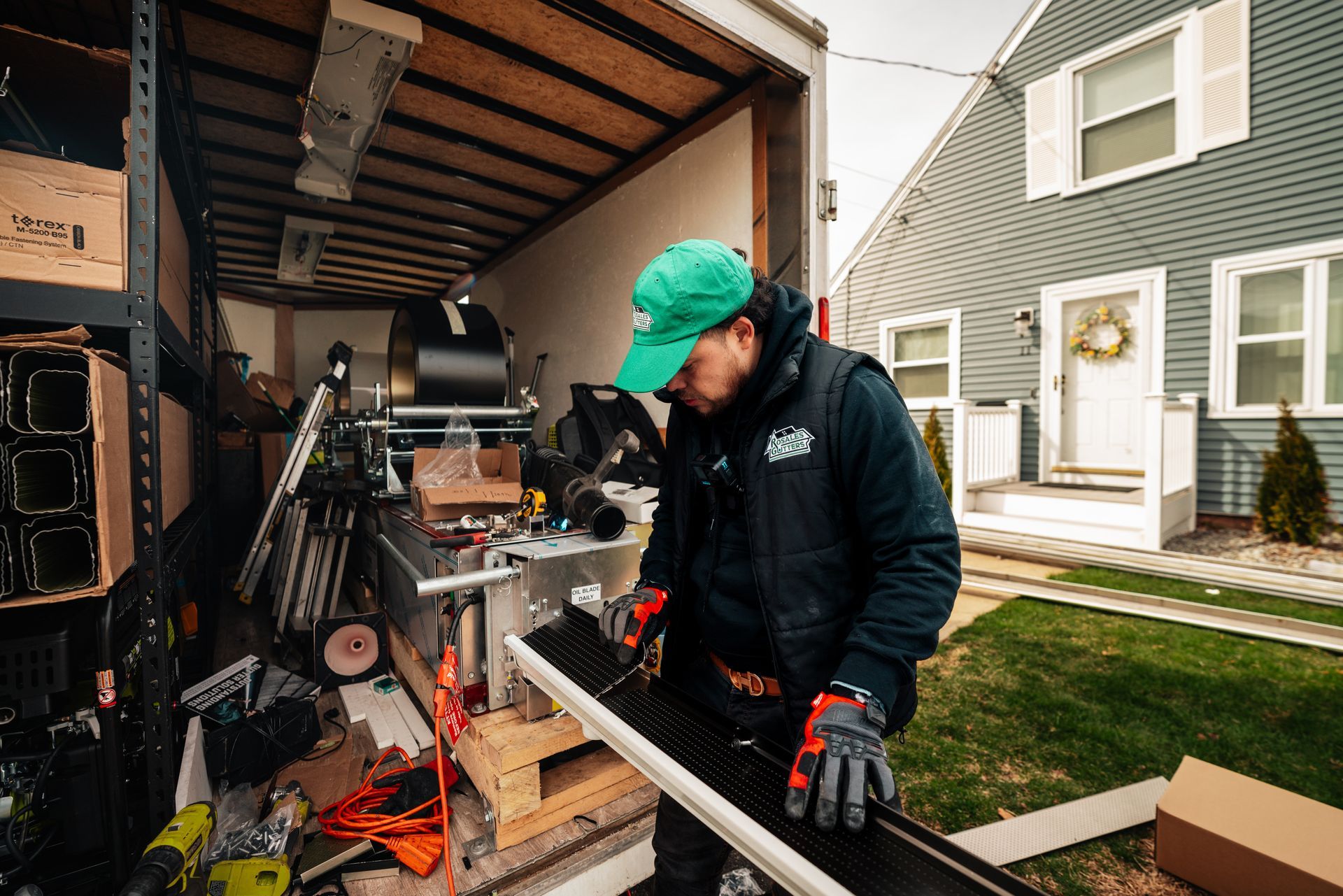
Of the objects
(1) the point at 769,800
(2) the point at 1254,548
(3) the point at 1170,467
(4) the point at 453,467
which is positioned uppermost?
(4) the point at 453,467

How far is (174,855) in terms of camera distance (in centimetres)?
140

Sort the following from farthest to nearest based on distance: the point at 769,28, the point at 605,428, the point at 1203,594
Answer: the point at 1203,594, the point at 605,428, the point at 769,28

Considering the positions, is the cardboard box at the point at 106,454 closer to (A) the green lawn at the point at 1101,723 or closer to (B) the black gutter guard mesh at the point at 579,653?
(B) the black gutter guard mesh at the point at 579,653

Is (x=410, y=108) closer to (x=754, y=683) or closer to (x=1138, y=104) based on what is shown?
(x=754, y=683)

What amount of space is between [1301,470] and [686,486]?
795cm

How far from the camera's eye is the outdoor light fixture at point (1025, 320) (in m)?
8.23

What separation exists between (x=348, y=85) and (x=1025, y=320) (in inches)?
338

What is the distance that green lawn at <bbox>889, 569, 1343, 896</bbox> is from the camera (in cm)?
245

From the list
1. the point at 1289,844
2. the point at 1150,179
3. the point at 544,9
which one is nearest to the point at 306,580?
the point at 544,9

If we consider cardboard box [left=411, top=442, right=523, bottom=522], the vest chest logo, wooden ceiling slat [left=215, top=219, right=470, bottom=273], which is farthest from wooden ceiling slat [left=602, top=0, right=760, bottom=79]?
wooden ceiling slat [left=215, top=219, right=470, bottom=273]

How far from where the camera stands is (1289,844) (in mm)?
1914

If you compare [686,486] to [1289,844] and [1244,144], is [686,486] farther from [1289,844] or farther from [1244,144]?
[1244,144]

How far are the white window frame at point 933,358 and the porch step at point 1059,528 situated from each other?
7.05ft

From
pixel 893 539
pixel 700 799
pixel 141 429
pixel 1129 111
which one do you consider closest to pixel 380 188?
pixel 141 429
